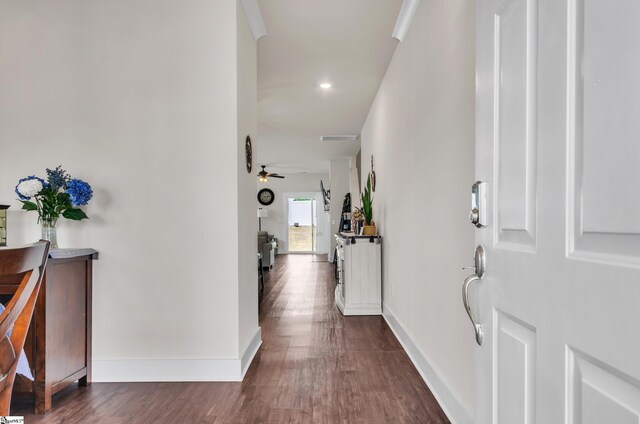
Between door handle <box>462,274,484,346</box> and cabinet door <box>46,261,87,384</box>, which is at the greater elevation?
door handle <box>462,274,484,346</box>

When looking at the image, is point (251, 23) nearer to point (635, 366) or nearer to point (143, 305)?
point (143, 305)

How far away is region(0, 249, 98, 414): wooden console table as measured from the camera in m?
2.07

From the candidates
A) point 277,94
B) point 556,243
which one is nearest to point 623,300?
point 556,243

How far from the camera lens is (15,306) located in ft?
3.40

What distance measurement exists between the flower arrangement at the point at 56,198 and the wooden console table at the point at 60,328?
241mm

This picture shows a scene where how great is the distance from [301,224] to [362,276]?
845 centimetres

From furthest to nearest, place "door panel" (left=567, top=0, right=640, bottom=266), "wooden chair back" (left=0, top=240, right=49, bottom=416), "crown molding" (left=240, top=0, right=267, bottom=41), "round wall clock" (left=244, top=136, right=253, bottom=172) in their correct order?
"round wall clock" (left=244, top=136, right=253, bottom=172) → "crown molding" (left=240, top=0, right=267, bottom=41) → "wooden chair back" (left=0, top=240, right=49, bottom=416) → "door panel" (left=567, top=0, right=640, bottom=266)

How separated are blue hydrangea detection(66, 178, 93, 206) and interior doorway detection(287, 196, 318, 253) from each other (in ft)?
33.7

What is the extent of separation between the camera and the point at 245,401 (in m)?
Result: 2.20

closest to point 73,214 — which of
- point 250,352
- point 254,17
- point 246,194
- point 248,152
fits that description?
point 246,194

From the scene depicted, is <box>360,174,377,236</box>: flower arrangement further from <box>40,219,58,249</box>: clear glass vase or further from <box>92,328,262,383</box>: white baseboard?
<box>40,219,58,249</box>: clear glass vase

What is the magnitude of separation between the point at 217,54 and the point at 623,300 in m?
2.54

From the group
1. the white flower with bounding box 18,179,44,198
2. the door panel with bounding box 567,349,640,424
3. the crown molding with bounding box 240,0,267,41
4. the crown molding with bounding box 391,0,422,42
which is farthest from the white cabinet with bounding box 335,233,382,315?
the door panel with bounding box 567,349,640,424

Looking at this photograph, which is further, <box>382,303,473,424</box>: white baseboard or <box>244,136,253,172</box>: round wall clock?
<box>244,136,253,172</box>: round wall clock
